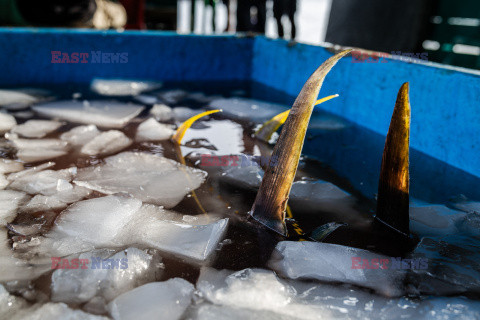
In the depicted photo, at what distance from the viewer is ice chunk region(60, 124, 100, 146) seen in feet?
6.33

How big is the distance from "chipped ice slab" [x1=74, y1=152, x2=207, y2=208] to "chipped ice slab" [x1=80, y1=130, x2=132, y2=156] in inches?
4.5

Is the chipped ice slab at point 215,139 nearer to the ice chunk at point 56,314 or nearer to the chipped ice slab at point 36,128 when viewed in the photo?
the chipped ice slab at point 36,128

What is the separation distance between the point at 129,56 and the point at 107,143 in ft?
4.73

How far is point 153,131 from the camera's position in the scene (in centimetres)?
211

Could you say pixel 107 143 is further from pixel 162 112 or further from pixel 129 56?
pixel 129 56

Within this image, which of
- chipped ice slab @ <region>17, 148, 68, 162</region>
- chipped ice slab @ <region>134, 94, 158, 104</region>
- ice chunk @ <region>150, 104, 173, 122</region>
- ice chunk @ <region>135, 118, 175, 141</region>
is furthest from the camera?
chipped ice slab @ <region>134, 94, 158, 104</region>

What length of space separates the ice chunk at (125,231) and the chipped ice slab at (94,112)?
990 millimetres

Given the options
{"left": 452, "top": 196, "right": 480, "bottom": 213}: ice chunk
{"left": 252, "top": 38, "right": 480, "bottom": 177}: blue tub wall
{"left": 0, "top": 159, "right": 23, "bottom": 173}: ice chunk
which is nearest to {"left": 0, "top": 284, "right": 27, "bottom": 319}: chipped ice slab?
{"left": 0, "top": 159, "right": 23, "bottom": 173}: ice chunk

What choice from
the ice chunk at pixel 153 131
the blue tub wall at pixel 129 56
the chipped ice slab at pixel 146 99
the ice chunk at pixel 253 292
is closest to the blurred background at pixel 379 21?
the blue tub wall at pixel 129 56

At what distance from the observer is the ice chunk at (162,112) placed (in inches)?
94.5

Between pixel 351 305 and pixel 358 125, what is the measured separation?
5.44 feet

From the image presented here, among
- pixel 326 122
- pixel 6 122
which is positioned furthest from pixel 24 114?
pixel 326 122

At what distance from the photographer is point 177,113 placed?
8.22 ft

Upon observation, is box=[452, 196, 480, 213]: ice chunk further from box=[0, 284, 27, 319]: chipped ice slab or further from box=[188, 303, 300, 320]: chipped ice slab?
box=[0, 284, 27, 319]: chipped ice slab
